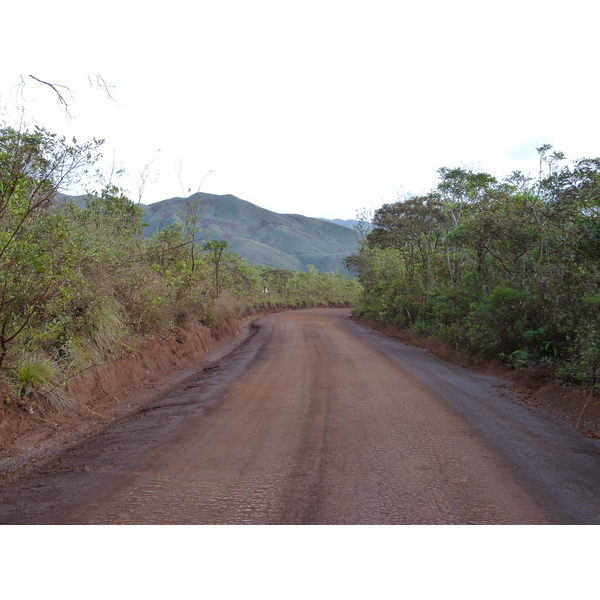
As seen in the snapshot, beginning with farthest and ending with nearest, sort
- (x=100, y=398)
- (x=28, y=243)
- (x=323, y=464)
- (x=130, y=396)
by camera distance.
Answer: (x=130, y=396) < (x=100, y=398) < (x=28, y=243) < (x=323, y=464)

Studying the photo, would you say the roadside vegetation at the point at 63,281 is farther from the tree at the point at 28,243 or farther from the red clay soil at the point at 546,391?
the red clay soil at the point at 546,391

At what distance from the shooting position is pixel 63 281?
20.6 ft

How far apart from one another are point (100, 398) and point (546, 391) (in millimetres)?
7490

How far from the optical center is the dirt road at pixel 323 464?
11.4 ft

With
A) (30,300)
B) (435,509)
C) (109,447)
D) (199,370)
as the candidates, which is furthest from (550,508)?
(199,370)

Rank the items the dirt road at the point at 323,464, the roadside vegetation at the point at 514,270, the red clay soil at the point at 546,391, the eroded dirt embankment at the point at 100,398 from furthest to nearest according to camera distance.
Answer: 1. the roadside vegetation at the point at 514,270
2. the red clay soil at the point at 546,391
3. the eroded dirt embankment at the point at 100,398
4. the dirt road at the point at 323,464

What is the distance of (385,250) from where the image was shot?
92.5 ft

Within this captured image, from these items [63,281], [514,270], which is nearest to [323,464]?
[63,281]

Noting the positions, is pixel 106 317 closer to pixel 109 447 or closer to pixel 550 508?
pixel 109 447

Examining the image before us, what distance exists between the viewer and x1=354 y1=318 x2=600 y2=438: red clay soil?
21.6ft

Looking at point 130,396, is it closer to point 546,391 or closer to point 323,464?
point 323,464

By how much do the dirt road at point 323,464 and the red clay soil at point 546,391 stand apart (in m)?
0.38

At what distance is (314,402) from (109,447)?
298cm

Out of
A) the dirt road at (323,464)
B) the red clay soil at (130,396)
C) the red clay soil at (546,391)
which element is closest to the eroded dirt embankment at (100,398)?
the red clay soil at (130,396)
